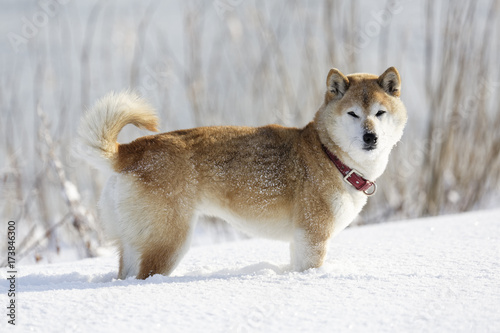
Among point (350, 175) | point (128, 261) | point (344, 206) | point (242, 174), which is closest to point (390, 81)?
point (350, 175)

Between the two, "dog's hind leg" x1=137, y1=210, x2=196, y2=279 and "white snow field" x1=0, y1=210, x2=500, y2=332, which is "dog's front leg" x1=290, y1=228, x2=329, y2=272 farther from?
"dog's hind leg" x1=137, y1=210, x2=196, y2=279

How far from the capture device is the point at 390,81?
10.6 ft

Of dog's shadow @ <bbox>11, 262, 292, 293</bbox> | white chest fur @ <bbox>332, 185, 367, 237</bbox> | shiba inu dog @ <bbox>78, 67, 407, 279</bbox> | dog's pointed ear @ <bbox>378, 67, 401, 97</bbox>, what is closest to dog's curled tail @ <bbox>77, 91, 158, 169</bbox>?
shiba inu dog @ <bbox>78, 67, 407, 279</bbox>

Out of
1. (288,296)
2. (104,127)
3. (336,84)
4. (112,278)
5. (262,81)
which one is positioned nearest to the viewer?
(288,296)

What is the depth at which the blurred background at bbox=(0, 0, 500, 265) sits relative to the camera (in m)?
5.11

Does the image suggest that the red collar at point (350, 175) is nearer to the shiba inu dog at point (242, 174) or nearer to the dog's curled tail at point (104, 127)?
the shiba inu dog at point (242, 174)

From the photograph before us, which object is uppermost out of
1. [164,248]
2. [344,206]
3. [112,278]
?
[344,206]

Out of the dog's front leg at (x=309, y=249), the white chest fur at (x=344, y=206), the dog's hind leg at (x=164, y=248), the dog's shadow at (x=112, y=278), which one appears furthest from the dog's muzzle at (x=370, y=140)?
the dog's hind leg at (x=164, y=248)

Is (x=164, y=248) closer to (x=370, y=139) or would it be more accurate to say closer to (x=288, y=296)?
(x=288, y=296)

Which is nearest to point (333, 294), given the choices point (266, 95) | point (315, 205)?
point (315, 205)

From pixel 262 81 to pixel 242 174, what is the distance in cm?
287

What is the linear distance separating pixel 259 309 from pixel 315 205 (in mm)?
1008

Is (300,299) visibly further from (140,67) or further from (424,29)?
(424,29)

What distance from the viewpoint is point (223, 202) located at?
3002 millimetres
